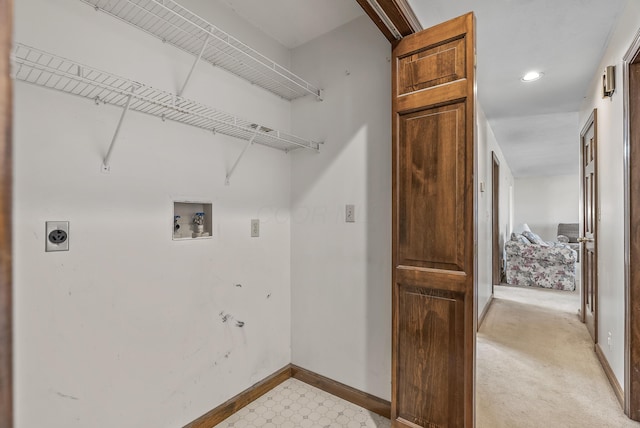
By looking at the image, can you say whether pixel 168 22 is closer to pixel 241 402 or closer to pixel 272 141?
pixel 272 141

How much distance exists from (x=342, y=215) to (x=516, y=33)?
1698 millimetres

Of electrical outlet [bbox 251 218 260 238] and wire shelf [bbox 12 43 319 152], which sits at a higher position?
wire shelf [bbox 12 43 319 152]

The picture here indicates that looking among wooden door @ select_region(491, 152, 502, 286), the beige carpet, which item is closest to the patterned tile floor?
the beige carpet

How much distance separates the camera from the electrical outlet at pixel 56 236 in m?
1.19

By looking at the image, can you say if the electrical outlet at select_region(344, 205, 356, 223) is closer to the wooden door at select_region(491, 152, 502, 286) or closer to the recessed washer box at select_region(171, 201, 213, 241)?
the recessed washer box at select_region(171, 201, 213, 241)

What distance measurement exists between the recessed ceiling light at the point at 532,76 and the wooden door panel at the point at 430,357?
7.54 ft

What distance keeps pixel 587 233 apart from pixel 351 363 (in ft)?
9.16

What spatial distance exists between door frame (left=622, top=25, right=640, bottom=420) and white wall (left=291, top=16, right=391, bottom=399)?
139 cm

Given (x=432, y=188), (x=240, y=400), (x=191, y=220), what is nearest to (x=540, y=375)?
(x=432, y=188)

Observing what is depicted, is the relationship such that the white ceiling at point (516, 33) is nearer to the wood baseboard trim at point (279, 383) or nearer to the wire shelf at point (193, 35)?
the wire shelf at point (193, 35)

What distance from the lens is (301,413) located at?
1846 millimetres

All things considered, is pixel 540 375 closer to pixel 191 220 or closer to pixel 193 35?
pixel 191 220

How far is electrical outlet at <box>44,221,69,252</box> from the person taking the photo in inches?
46.8

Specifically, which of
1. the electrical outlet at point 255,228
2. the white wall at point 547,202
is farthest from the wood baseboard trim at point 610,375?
the white wall at point 547,202
